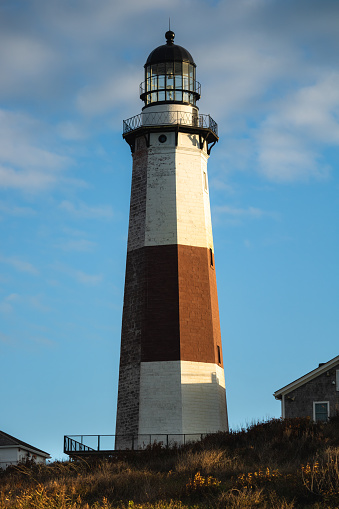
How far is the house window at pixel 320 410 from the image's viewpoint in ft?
121

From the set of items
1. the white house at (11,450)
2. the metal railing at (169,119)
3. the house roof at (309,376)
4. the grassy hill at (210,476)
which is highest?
the metal railing at (169,119)

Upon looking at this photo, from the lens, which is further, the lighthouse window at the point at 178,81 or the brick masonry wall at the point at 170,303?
the lighthouse window at the point at 178,81

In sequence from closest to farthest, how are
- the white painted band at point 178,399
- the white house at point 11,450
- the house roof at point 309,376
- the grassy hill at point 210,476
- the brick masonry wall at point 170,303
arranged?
1. the grassy hill at point 210,476
2. the house roof at point 309,376
3. the white painted band at point 178,399
4. the brick masonry wall at point 170,303
5. the white house at point 11,450

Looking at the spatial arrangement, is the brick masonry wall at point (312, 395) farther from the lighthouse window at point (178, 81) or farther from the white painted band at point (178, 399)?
the lighthouse window at point (178, 81)

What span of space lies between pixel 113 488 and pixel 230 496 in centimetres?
439

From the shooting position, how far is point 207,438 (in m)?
35.7

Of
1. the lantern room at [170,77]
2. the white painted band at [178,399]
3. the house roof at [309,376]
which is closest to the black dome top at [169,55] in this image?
the lantern room at [170,77]

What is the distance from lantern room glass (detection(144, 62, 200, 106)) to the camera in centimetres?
4444

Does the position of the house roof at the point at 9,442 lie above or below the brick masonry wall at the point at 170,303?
below

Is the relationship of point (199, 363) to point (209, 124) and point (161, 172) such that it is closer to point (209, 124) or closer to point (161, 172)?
point (161, 172)

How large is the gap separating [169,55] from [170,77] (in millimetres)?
1052

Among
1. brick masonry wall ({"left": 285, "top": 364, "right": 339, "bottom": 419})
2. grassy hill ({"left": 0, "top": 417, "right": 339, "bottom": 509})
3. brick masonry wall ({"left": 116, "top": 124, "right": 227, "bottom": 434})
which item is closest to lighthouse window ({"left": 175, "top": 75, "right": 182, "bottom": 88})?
brick masonry wall ({"left": 116, "top": 124, "right": 227, "bottom": 434})

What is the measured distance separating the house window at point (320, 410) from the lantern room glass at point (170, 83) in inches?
635

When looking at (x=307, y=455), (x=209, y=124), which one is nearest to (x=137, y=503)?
(x=307, y=455)
